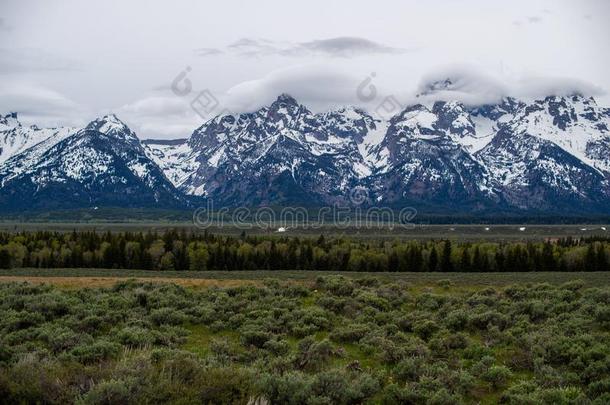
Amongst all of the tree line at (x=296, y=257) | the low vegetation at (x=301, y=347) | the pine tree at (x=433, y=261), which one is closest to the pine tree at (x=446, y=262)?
the tree line at (x=296, y=257)

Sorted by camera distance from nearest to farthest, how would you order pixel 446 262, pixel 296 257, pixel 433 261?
pixel 446 262
pixel 433 261
pixel 296 257

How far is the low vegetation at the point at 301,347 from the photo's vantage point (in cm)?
1351

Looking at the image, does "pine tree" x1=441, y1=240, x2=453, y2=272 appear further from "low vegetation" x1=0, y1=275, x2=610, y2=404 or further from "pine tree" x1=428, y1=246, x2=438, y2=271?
"low vegetation" x1=0, y1=275, x2=610, y2=404

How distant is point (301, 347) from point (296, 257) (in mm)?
55539

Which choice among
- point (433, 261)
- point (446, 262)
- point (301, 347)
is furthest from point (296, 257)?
point (301, 347)

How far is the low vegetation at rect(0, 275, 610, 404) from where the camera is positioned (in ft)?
44.3

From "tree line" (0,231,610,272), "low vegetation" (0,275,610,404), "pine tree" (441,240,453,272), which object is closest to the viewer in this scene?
"low vegetation" (0,275,610,404)

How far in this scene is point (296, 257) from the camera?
250ft

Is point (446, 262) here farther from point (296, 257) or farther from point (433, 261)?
point (296, 257)

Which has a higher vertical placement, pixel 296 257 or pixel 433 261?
pixel 296 257

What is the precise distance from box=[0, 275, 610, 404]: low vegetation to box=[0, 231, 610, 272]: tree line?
38.5 m

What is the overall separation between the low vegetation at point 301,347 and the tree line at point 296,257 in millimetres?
38542

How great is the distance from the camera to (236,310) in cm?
2789

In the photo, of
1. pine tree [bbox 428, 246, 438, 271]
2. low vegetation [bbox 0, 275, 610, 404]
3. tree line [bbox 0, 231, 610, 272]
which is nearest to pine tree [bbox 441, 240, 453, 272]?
tree line [bbox 0, 231, 610, 272]
